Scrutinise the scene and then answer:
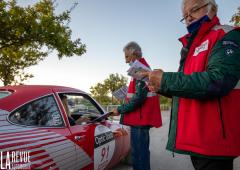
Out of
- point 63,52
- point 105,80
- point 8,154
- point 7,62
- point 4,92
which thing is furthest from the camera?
point 105,80

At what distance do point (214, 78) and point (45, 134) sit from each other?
1.87 meters

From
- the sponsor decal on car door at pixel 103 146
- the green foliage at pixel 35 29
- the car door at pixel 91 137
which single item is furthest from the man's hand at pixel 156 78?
the green foliage at pixel 35 29

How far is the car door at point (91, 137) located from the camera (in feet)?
11.4

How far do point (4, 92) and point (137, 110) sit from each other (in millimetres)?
1834

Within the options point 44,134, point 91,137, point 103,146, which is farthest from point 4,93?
point 103,146

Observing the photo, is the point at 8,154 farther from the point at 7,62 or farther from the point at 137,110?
the point at 7,62

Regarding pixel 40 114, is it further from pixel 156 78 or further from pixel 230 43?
pixel 230 43

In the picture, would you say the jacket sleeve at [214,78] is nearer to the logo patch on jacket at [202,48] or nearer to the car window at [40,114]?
the logo patch on jacket at [202,48]

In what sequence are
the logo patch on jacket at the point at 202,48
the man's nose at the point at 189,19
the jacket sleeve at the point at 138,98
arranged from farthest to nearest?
the jacket sleeve at the point at 138,98, the man's nose at the point at 189,19, the logo patch on jacket at the point at 202,48

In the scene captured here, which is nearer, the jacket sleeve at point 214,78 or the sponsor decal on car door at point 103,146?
the jacket sleeve at point 214,78

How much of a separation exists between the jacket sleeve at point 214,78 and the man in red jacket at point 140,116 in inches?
89.9

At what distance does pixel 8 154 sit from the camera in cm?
236

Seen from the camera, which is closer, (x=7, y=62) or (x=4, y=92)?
(x=4, y=92)

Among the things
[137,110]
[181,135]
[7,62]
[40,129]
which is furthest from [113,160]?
[7,62]
